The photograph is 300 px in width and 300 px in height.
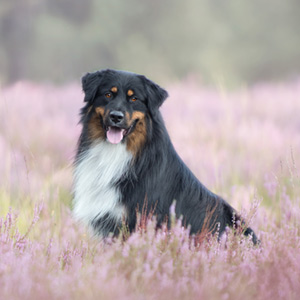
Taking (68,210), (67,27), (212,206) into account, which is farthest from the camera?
A: (67,27)

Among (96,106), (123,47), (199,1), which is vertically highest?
(199,1)

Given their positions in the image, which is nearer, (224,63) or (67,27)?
(67,27)

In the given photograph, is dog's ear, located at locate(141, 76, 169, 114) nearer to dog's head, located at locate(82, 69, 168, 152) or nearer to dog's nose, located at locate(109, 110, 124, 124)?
dog's head, located at locate(82, 69, 168, 152)

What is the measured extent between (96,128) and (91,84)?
1.33 feet

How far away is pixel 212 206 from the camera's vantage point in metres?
4.18

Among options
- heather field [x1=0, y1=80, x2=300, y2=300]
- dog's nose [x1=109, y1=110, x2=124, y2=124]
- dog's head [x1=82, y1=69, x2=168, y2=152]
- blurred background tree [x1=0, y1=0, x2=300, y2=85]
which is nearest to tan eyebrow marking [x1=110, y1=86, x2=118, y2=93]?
dog's head [x1=82, y1=69, x2=168, y2=152]

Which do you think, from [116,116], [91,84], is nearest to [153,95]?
[116,116]

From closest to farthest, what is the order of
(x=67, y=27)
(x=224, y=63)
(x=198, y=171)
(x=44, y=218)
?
(x=44, y=218) < (x=198, y=171) < (x=67, y=27) < (x=224, y=63)

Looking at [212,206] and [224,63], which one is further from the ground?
[224,63]

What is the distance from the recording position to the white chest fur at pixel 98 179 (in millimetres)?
4102

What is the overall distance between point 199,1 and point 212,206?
1851 centimetres

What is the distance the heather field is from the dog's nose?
762 millimetres

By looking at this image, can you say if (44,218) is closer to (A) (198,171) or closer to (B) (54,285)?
(A) (198,171)

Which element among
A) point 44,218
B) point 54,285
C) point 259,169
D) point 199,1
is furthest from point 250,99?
point 199,1
